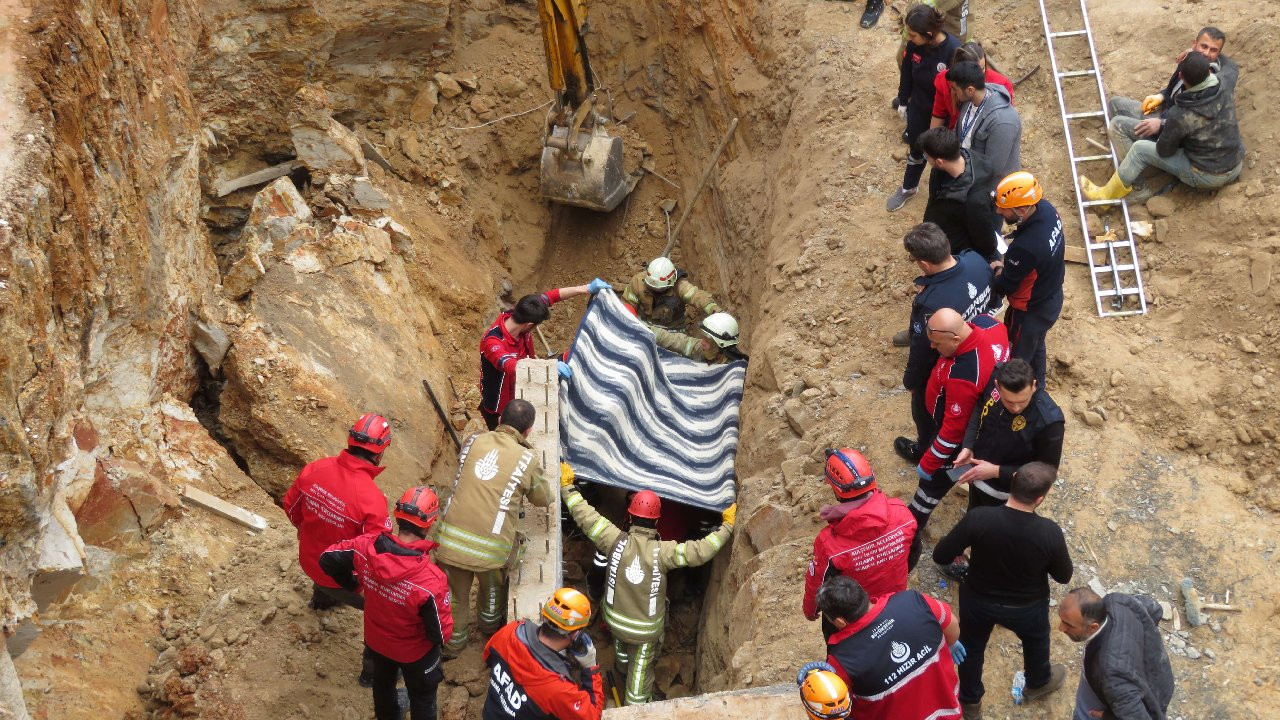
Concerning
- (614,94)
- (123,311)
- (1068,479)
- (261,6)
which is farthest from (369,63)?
(1068,479)

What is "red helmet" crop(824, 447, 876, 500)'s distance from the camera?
4.57 meters

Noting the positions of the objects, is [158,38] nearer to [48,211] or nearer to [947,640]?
[48,211]

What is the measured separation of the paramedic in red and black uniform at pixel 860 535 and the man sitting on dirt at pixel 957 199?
1.94m

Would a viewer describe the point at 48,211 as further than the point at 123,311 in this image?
No

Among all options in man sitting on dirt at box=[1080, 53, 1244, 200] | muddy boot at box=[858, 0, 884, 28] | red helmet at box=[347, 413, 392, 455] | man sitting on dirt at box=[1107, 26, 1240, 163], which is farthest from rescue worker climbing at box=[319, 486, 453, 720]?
muddy boot at box=[858, 0, 884, 28]

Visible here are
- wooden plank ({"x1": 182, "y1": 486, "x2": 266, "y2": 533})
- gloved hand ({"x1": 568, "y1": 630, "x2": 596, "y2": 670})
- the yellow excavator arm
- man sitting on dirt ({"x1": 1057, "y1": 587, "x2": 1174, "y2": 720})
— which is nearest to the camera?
man sitting on dirt ({"x1": 1057, "y1": 587, "x2": 1174, "y2": 720})

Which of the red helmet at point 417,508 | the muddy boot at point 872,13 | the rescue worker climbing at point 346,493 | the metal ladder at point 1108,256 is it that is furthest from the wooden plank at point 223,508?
the muddy boot at point 872,13

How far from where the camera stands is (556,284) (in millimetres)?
10852

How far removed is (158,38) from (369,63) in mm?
3630

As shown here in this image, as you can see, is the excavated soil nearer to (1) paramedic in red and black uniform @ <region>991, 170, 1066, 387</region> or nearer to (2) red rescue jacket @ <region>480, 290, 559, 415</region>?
(1) paramedic in red and black uniform @ <region>991, 170, 1066, 387</region>

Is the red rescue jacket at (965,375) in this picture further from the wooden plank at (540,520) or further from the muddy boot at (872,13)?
the muddy boot at (872,13)

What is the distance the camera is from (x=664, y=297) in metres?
9.16

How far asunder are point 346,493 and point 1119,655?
3.79 metres

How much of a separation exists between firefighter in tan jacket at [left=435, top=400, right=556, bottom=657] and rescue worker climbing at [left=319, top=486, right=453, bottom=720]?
538mm
